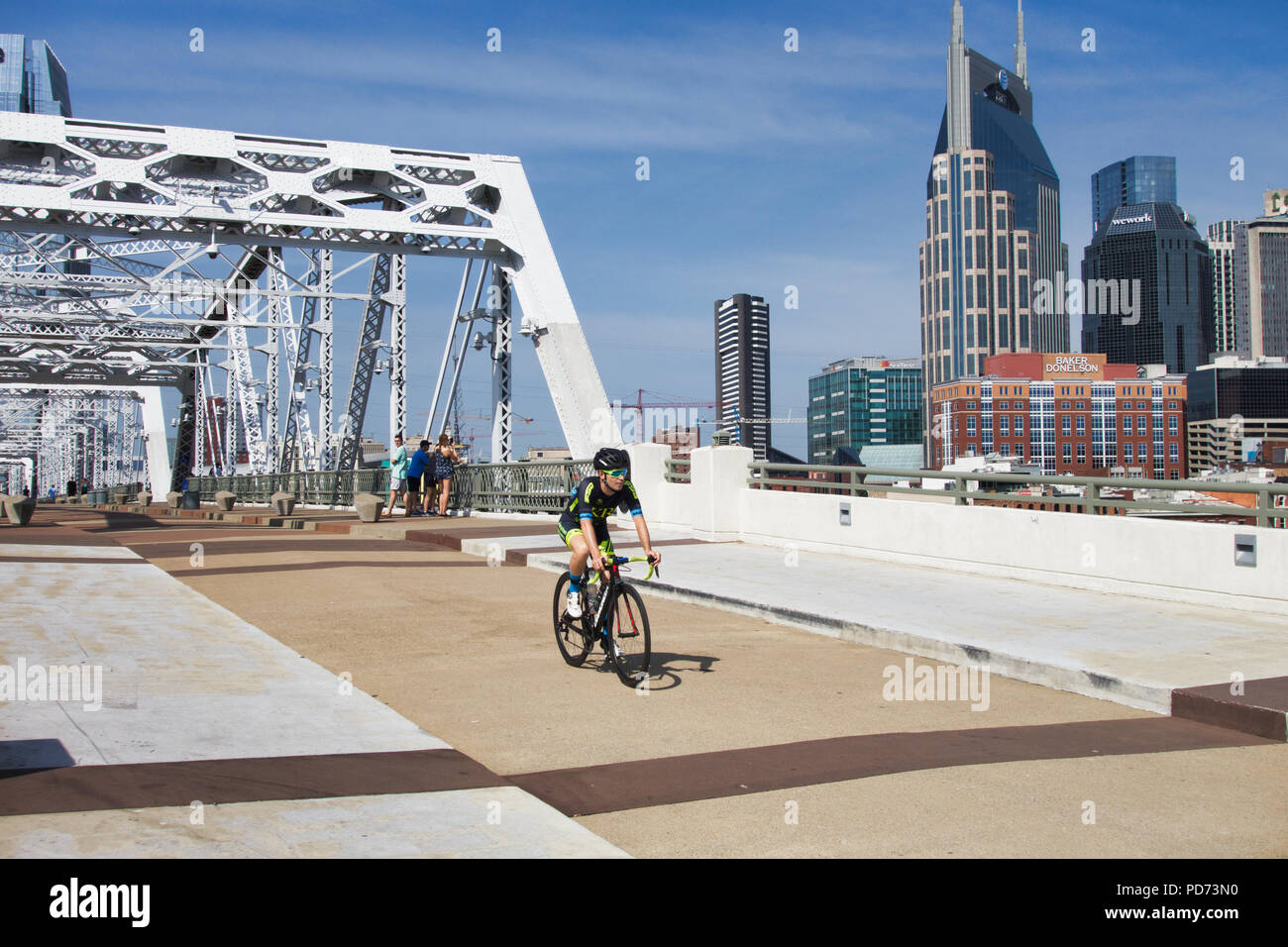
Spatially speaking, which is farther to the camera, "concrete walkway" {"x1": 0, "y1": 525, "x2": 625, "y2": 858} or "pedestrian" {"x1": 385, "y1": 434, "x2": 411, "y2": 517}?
"pedestrian" {"x1": 385, "y1": 434, "x2": 411, "y2": 517}

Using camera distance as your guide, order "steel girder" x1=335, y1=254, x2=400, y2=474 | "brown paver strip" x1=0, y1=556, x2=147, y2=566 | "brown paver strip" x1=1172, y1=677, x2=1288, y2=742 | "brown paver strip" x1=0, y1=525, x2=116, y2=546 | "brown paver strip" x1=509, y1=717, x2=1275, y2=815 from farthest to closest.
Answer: "steel girder" x1=335, y1=254, x2=400, y2=474, "brown paver strip" x1=0, y1=525, x2=116, y2=546, "brown paver strip" x1=0, y1=556, x2=147, y2=566, "brown paver strip" x1=1172, y1=677, x2=1288, y2=742, "brown paver strip" x1=509, y1=717, x2=1275, y2=815

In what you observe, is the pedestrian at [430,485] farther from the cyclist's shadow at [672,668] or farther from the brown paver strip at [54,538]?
the cyclist's shadow at [672,668]

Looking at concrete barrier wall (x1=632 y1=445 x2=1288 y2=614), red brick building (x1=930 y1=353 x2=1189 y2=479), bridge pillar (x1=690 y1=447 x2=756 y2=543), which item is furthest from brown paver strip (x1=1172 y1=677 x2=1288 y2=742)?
red brick building (x1=930 y1=353 x2=1189 y2=479)

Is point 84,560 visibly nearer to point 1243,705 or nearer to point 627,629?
point 627,629

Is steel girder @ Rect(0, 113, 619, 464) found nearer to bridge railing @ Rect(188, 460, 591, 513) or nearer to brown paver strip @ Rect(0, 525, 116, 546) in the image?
bridge railing @ Rect(188, 460, 591, 513)

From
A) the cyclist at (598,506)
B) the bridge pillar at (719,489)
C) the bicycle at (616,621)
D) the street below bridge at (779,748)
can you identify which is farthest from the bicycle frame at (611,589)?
the bridge pillar at (719,489)

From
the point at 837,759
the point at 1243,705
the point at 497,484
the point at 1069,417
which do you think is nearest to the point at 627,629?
the point at 837,759

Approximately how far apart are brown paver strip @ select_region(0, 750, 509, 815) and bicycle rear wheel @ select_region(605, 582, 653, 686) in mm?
2191

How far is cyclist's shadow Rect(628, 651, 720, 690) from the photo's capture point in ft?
26.3

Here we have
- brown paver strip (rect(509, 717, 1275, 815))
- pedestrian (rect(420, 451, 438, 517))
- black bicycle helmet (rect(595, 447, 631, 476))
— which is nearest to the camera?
brown paver strip (rect(509, 717, 1275, 815))
